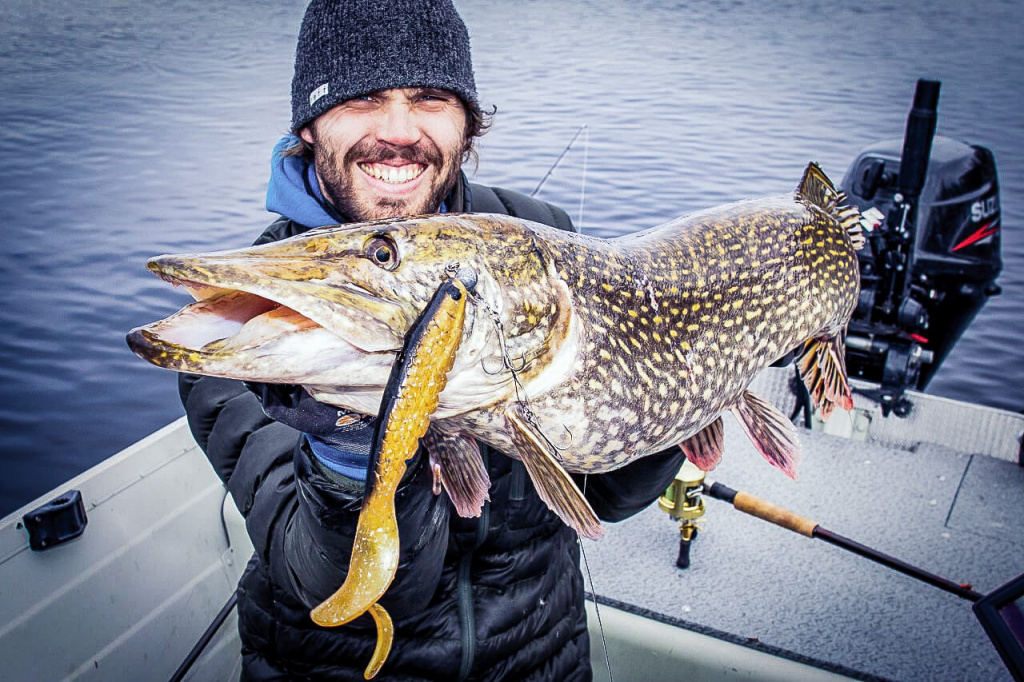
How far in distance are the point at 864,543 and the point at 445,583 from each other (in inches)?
76.0

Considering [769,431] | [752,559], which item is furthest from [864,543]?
[769,431]

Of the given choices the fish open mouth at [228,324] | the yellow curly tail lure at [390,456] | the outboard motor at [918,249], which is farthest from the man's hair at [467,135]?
the outboard motor at [918,249]

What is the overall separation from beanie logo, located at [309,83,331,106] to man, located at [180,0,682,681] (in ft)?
0.04

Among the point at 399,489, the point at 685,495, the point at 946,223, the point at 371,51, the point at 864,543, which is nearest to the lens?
the point at 399,489

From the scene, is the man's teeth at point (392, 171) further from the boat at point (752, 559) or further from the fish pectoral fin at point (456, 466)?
the boat at point (752, 559)

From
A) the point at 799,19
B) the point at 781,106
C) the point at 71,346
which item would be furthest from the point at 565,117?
the point at 799,19

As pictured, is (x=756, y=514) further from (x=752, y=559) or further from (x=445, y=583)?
(x=445, y=583)

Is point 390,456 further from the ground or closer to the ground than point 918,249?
further from the ground

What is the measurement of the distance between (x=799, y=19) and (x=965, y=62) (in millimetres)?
8016

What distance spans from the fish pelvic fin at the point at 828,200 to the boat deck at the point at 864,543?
4.12 feet

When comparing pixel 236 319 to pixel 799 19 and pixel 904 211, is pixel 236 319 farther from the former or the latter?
pixel 799 19

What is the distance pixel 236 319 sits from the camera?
1.09 meters

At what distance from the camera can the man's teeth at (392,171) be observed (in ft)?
6.64

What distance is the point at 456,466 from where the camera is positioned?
Result: 136 centimetres
